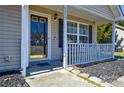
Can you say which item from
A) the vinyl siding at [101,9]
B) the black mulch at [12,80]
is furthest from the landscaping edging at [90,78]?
the vinyl siding at [101,9]

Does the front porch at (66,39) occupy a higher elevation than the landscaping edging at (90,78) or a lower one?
higher

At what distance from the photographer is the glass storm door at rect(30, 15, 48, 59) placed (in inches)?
326

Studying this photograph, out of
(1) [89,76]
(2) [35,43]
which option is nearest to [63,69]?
(1) [89,76]

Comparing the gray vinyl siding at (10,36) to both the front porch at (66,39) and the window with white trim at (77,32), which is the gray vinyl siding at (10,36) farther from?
the window with white trim at (77,32)

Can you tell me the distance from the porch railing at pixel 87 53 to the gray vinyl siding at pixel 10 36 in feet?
7.77

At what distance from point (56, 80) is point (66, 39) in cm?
224

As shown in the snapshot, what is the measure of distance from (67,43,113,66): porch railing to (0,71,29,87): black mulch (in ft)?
9.31

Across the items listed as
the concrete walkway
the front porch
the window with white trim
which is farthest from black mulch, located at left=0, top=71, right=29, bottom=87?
the window with white trim

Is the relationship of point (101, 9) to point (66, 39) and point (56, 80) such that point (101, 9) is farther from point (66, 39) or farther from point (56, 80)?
point (56, 80)

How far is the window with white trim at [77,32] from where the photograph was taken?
10.8m

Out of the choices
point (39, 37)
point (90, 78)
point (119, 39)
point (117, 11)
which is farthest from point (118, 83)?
point (119, 39)

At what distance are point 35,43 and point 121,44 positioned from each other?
21.9m

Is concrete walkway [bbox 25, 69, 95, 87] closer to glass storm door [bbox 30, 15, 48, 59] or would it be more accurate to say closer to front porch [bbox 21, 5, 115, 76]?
front porch [bbox 21, 5, 115, 76]

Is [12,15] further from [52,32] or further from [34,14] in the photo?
[52,32]
